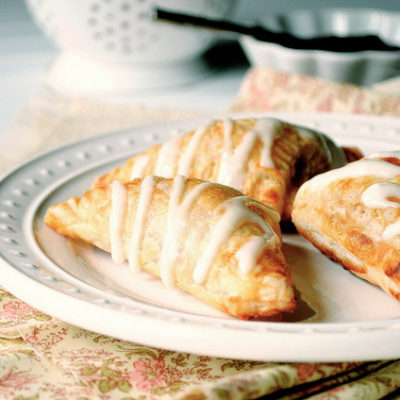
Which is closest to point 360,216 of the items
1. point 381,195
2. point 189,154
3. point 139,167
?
point 381,195

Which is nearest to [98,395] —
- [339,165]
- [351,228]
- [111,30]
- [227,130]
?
[351,228]

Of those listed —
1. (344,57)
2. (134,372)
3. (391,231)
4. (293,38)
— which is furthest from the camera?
(293,38)

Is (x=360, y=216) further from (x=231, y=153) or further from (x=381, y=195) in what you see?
(x=231, y=153)

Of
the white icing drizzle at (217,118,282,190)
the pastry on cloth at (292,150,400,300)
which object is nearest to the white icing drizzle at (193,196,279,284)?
the pastry on cloth at (292,150,400,300)

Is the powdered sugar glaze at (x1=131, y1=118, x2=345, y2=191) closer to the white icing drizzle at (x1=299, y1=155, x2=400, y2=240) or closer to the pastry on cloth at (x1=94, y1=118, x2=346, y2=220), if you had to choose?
the pastry on cloth at (x1=94, y1=118, x2=346, y2=220)

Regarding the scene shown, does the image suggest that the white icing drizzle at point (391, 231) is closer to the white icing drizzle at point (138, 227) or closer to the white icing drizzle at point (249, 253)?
the white icing drizzle at point (249, 253)

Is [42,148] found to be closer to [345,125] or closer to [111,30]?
[111,30]
